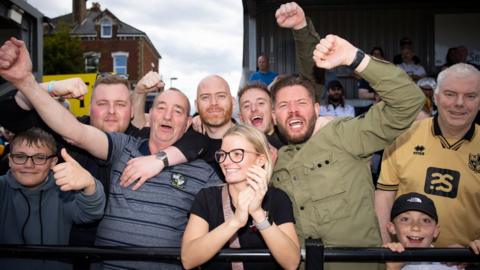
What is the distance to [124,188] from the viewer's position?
2502 millimetres

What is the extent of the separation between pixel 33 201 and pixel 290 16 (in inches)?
74.8

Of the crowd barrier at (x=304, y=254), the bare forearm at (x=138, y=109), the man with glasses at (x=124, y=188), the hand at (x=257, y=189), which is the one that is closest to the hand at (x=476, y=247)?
the crowd barrier at (x=304, y=254)

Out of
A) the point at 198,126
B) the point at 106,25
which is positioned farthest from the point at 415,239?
the point at 106,25

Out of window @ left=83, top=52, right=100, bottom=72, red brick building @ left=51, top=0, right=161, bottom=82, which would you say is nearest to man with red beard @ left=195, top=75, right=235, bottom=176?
red brick building @ left=51, top=0, right=161, bottom=82

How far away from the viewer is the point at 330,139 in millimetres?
2584

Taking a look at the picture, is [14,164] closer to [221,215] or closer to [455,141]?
[221,215]

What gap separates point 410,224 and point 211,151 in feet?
4.21

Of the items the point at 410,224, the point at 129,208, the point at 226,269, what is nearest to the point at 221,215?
the point at 226,269

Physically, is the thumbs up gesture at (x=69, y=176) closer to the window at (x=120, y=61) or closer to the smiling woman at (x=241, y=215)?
the smiling woman at (x=241, y=215)

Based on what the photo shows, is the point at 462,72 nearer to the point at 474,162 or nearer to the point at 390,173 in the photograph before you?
the point at 474,162

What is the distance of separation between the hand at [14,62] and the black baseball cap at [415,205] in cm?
219

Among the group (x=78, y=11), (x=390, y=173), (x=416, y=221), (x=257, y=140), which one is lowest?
(x=416, y=221)

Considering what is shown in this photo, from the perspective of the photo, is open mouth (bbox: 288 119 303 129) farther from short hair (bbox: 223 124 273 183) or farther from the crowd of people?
short hair (bbox: 223 124 273 183)

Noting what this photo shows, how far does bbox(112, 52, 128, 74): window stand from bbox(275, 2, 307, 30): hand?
145 ft
